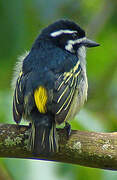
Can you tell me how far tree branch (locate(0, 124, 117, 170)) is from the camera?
462 centimetres

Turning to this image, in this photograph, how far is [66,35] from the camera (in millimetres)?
5891

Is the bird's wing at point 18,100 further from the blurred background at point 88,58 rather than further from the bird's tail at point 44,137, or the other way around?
the bird's tail at point 44,137

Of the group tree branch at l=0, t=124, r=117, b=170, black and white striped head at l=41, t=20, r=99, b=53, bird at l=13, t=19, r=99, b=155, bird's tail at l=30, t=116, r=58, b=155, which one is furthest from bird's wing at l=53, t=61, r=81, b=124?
black and white striped head at l=41, t=20, r=99, b=53

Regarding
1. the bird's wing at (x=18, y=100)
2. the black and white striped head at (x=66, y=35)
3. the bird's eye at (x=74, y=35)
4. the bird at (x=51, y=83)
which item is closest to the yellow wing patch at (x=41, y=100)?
the bird at (x=51, y=83)

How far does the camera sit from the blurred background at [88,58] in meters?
4.82

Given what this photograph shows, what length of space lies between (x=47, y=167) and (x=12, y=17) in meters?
2.11

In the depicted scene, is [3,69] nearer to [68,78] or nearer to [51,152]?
[68,78]

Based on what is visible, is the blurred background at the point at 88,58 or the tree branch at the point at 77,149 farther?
the blurred background at the point at 88,58

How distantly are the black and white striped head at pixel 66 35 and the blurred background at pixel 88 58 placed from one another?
387 millimetres

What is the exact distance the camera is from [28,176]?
15.4 ft

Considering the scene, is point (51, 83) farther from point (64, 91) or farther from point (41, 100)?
point (41, 100)

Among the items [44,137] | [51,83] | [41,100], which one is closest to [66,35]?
[51,83]

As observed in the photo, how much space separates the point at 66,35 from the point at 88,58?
1857 millimetres

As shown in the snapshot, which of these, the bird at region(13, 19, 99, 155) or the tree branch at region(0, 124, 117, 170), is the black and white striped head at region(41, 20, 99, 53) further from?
the tree branch at region(0, 124, 117, 170)
